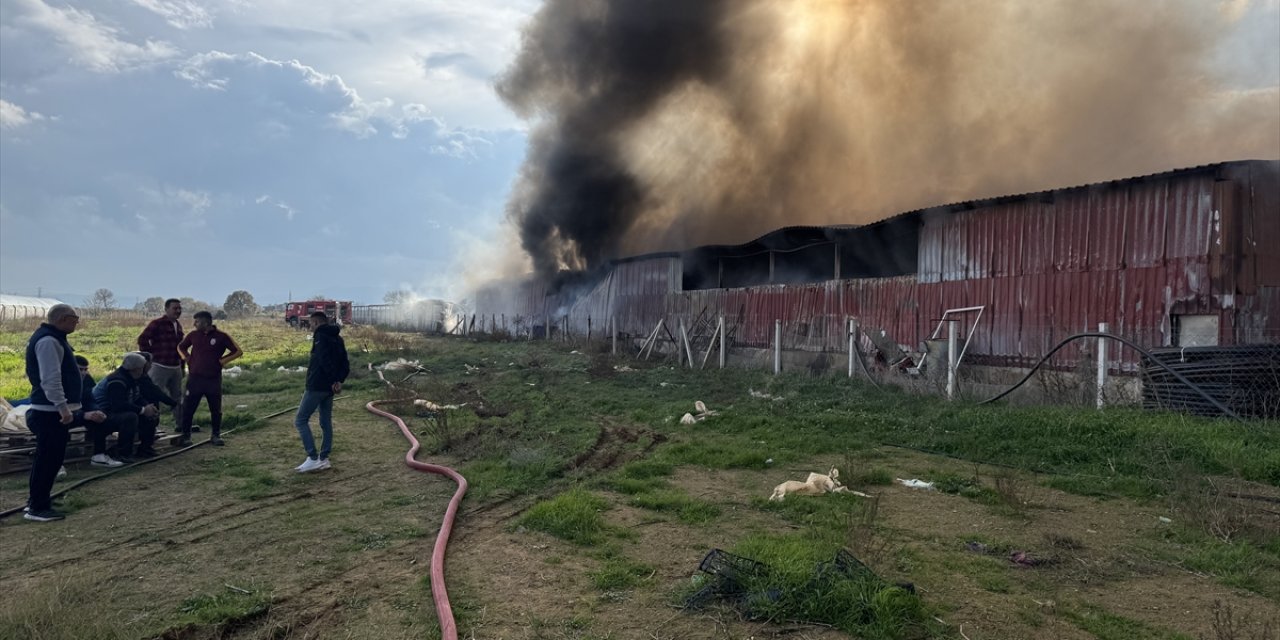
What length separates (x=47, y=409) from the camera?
617 cm

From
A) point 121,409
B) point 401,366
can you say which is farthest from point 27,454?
point 401,366

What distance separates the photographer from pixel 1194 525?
555 cm

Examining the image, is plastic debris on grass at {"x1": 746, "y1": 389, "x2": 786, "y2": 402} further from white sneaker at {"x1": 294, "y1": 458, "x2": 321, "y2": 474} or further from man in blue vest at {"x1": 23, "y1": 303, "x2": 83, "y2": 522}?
man in blue vest at {"x1": 23, "y1": 303, "x2": 83, "y2": 522}

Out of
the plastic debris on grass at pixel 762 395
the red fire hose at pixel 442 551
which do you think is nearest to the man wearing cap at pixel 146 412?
the red fire hose at pixel 442 551

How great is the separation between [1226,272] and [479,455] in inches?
436

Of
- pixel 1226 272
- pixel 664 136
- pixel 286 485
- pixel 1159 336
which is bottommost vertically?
pixel 286 485

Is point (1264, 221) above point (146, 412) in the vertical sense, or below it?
above

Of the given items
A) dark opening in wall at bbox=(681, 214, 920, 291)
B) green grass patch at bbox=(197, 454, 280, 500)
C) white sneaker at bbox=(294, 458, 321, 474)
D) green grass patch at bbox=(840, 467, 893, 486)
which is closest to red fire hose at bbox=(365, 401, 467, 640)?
white sneaker at bbox=(294, 458, 321, 474)

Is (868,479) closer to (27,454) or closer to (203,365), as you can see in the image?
(203,365)

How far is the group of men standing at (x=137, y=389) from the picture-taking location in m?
6.19

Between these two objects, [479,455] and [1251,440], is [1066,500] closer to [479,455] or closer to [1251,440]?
[1251,440]

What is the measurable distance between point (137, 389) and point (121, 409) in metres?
0.36

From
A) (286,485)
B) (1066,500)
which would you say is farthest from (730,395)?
(286,485)

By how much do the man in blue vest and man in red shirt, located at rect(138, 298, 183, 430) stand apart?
3.18m
